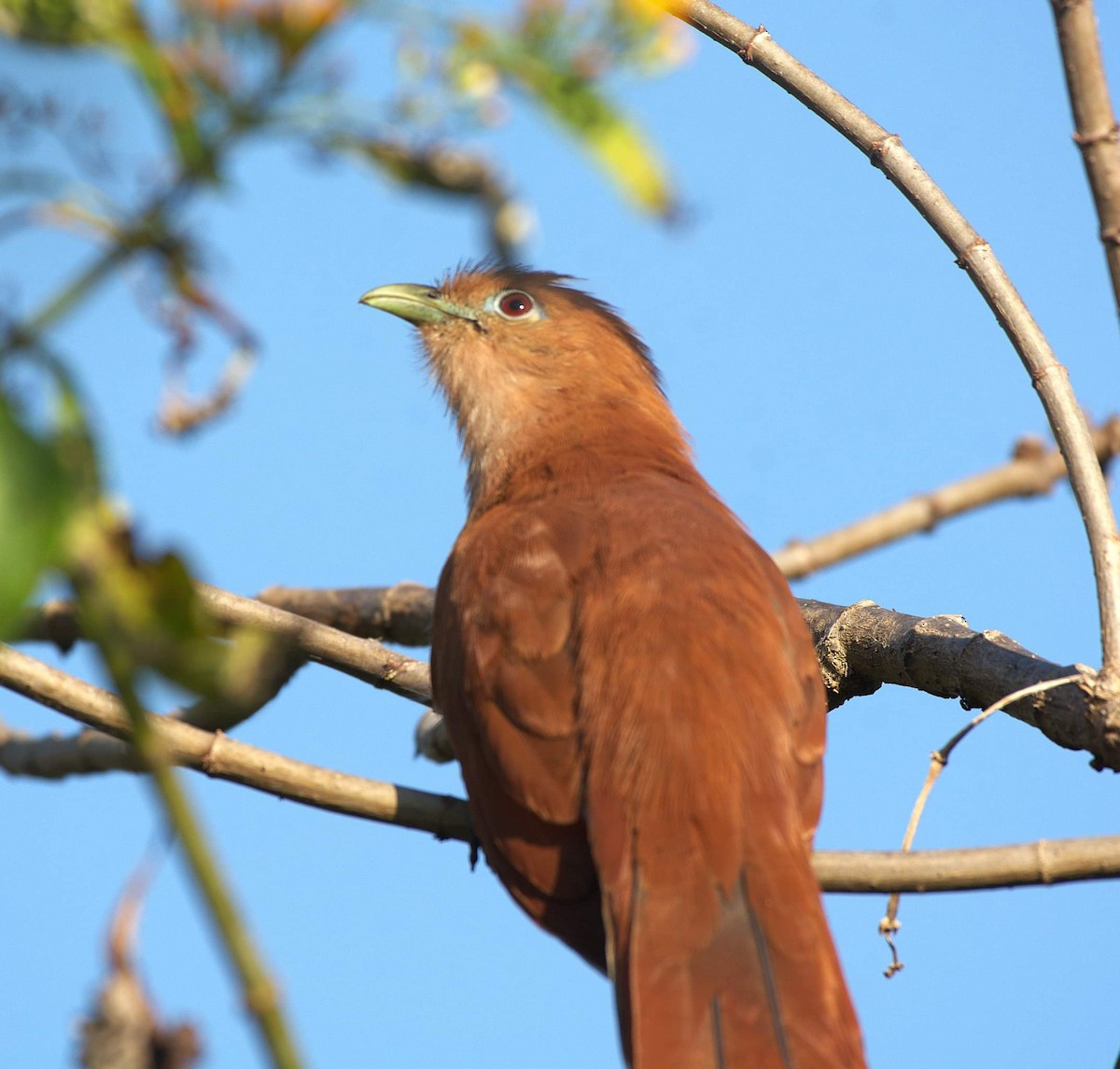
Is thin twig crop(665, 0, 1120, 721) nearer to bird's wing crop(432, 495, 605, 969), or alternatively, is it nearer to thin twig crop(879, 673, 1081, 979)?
thin twig crop(879, 673, 1081, 979)

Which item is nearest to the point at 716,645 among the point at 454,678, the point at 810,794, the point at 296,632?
the point at 810,794

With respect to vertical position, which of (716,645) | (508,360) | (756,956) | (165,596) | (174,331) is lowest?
(165,596)

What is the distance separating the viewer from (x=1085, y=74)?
240cm

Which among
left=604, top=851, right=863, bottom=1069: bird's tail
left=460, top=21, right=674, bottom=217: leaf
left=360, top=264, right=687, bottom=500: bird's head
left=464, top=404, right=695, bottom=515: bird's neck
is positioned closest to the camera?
left=460, top=21, right=674, bottom=217: leaf

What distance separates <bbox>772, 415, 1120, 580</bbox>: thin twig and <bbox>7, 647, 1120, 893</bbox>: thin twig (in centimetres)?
277

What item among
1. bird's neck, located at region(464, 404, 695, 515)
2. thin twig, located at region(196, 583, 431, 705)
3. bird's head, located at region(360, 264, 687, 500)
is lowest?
thin twig, located at region(196, 583, 431, 705)

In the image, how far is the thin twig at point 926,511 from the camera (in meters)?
5.55

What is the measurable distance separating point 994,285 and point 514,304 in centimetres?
254

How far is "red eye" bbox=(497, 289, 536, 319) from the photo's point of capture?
523 cm

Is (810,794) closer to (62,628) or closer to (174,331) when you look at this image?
(174,331)

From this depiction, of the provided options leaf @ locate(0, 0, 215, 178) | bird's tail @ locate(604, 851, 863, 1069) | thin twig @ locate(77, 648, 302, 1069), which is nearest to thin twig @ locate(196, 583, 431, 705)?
bird's tail @ locate(604, 851, 863, 1069)

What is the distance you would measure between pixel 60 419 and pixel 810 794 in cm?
262

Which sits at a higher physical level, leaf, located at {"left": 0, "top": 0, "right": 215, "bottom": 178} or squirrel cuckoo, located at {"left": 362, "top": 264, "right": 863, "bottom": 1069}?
squirrel cuckoo, located at {"left": 362, "top": 264, "right": 863, "bottom": 1069}

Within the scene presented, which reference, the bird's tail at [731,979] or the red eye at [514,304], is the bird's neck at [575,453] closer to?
the red eye at [514,304]
